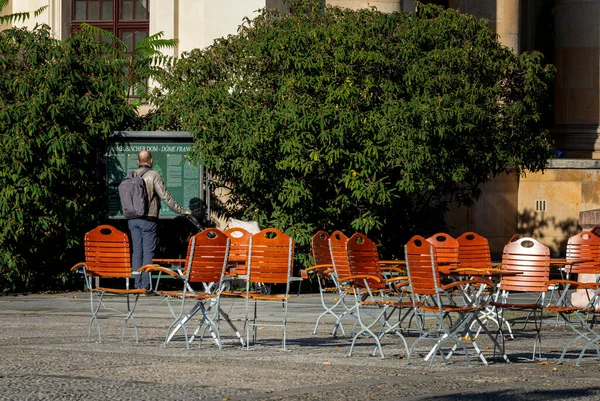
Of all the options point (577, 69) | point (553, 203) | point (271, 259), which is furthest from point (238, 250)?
point (577, 69)

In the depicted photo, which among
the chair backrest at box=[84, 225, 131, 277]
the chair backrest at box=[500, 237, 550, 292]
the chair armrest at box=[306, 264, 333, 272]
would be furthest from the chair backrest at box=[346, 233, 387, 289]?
the chair backrest at box=[84, 225, 131, 277]

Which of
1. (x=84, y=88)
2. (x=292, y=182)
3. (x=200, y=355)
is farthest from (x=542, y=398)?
(x=84, y=88)

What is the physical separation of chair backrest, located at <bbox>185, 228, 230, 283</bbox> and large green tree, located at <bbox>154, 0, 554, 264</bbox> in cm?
770

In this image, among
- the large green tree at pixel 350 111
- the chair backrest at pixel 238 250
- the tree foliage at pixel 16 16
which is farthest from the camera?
the tree foliage at pixel 16 16

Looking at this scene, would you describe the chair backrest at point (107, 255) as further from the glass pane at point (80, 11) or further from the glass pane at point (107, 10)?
the glass pane at point (80, 11)

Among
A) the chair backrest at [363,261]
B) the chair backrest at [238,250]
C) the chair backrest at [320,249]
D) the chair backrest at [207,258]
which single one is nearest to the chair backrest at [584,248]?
the chair backrest at [320,249]

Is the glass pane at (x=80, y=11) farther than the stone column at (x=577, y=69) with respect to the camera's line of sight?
No

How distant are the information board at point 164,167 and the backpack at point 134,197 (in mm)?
1362

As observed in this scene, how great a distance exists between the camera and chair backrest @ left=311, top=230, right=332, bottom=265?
48.9 feet

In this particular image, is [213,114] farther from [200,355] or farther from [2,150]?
[200,355]

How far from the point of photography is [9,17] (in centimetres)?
2652

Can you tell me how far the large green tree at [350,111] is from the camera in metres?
20.8

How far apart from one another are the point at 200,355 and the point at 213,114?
915 cm

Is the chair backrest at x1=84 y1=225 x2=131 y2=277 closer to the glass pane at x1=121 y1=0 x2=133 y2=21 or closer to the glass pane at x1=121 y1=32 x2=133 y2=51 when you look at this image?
the glass pane at x1=121 y1=32 x2=133 y2=51
